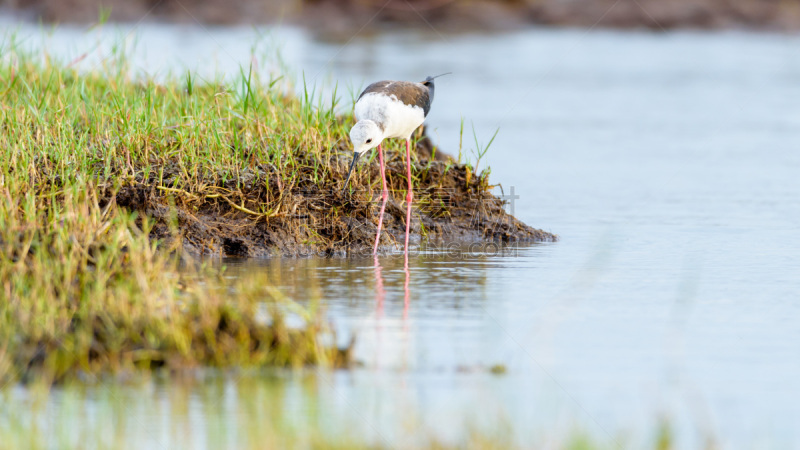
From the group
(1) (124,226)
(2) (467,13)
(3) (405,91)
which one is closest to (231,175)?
(3) (405,91)

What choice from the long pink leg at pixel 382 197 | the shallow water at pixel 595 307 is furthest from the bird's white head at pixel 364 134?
the shallow water at pixel 595 307

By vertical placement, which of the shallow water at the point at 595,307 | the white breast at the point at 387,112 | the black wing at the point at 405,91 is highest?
the black wing at the point at 405,91

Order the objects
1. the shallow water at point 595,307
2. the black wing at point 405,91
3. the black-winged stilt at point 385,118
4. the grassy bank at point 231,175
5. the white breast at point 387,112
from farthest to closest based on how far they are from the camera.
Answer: the black wing at point 405,91, the white breast at point 387,112, the black-winged stilt at point 385,118, the grassy bank at point 231,175, the shallow water at point 595,307

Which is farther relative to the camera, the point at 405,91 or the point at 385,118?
the point at 405,91

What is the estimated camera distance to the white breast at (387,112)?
25.8 ft

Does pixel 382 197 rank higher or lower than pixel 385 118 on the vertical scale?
lower

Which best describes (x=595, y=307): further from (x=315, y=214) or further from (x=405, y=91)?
(x=405, y=91)

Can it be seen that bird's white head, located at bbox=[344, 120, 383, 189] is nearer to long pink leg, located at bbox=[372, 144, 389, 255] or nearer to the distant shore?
long pink leg, located at bbox=[372, 144, 389, 255]

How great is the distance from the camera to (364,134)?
7672mm

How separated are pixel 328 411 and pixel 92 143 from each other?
429cm

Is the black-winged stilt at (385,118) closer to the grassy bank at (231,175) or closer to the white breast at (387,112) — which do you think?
the white breast at (387,112)

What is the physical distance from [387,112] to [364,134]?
28cm

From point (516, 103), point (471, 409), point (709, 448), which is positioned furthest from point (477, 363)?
point (516, 103)

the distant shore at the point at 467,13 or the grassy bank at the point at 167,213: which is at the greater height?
the distant shore at the point at 467,13
